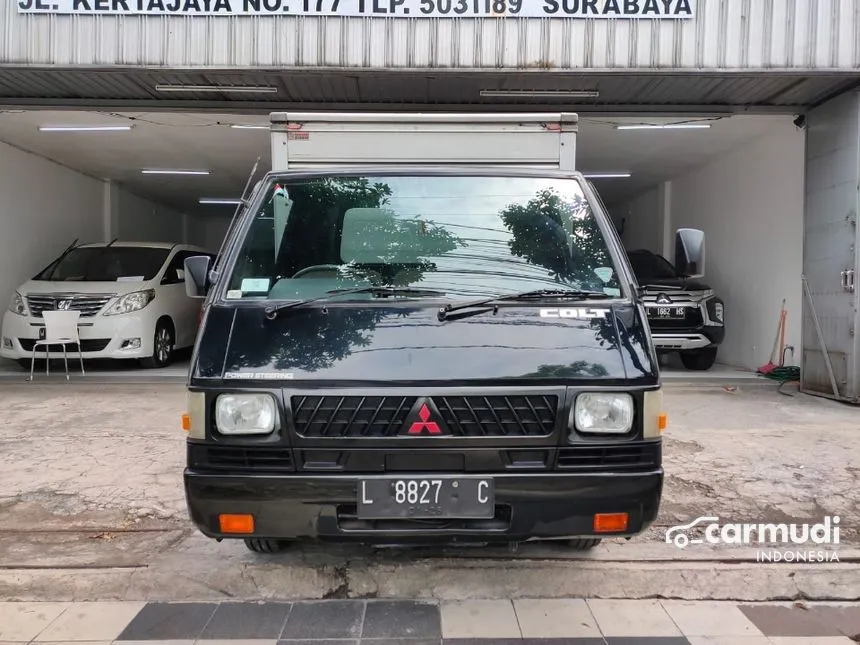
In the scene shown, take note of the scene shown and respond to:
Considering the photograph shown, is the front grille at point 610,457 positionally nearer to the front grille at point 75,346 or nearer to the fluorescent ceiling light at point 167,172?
the front grille at point 75,346

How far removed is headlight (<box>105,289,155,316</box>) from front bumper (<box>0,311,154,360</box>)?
0.07 meters

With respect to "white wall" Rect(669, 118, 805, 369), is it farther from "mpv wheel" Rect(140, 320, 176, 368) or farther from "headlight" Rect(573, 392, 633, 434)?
"mpv wheel" Rect(140, 320, 176, 368)

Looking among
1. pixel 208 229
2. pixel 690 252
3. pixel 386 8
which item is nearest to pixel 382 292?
pixel 690 252

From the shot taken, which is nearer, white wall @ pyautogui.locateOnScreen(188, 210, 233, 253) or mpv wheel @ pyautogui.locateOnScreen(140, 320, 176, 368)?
mpv wheel @ pyautogui.locateOnScreen(140, 320, 176, 368)

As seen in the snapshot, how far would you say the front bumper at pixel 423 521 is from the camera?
2484 mm

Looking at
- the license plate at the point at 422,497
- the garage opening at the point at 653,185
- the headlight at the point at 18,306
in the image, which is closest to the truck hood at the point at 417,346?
the license plate at the point at 422,497

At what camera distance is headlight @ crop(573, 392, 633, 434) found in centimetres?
254

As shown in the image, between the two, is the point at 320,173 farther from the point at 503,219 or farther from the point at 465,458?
the point at 465,458

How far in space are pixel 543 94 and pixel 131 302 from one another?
6.00 metres

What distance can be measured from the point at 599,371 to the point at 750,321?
8.66 metres

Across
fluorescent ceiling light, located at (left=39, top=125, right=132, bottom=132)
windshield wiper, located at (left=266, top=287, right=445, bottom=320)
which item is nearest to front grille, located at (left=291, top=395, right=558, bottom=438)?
windshield wiper, located at (left=266, top=287, right=445, bottom=320)

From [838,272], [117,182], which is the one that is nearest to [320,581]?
[838,272]

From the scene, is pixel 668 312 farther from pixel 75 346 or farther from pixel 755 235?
pixel 75 346

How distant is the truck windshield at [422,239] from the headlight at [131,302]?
6.26 meters
